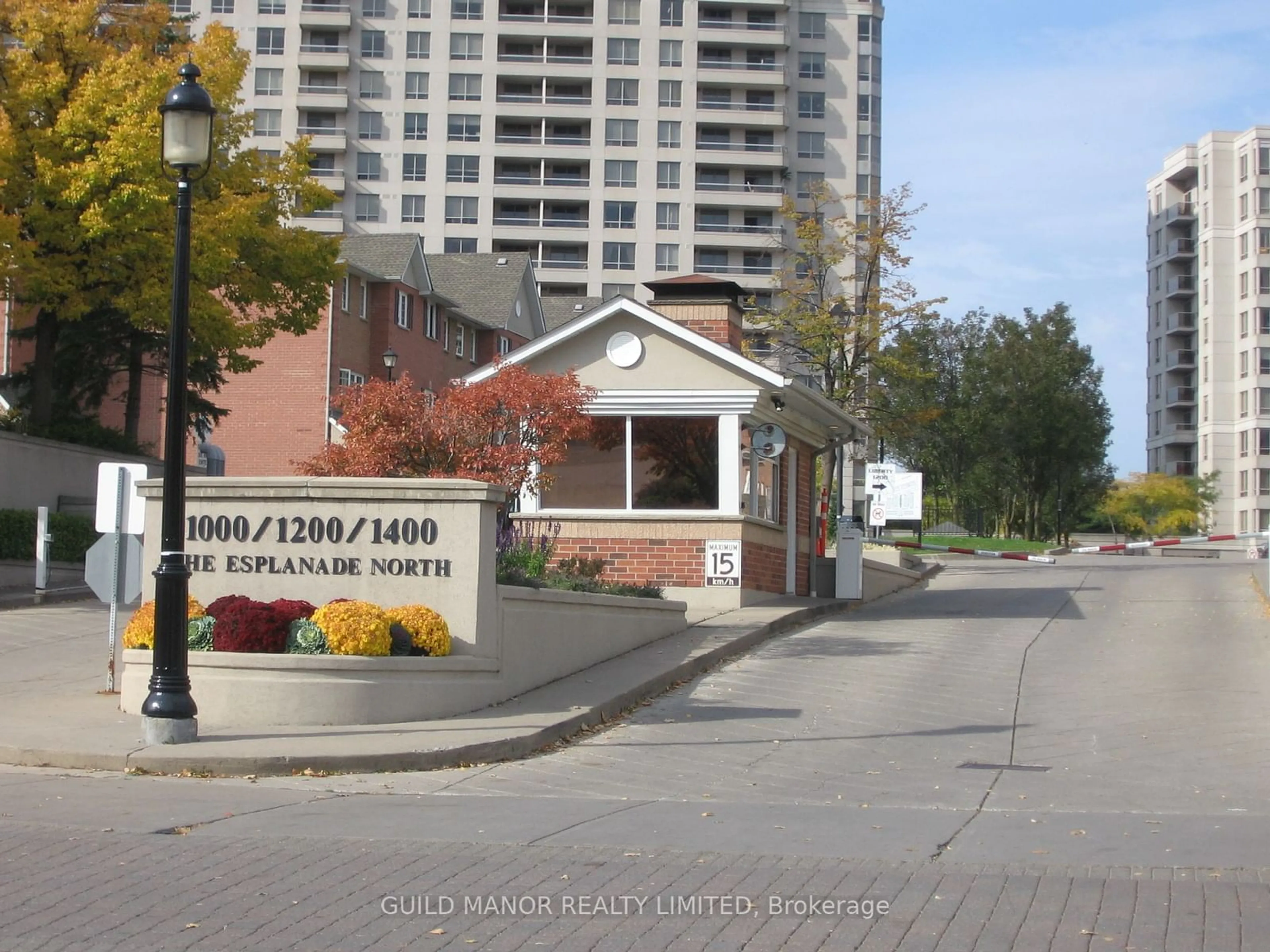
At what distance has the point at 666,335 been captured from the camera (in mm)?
21703

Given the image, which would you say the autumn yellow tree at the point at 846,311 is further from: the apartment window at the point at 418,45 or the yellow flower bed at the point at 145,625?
the apartment window at the point at 418,45

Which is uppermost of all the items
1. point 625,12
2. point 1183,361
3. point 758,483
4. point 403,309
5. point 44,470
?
point 625,12

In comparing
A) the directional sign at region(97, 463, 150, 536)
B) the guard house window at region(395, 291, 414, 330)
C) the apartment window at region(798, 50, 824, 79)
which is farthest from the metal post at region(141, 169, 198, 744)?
the apartment window at region(798, 50, 824, 79)

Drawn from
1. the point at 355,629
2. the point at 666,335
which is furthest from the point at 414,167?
the point at 355,629

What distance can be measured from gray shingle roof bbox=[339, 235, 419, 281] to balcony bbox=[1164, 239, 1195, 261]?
65.7 meters

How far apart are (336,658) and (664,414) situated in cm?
984

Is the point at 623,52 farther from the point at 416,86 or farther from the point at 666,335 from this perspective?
the point at 666,335

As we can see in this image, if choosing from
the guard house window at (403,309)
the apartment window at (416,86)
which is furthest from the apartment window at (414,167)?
the guard house window at (403,309)

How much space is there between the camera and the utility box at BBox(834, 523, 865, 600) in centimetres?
2558

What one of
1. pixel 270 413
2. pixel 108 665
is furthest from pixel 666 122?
pixel 108 665

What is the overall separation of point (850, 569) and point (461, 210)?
210ft

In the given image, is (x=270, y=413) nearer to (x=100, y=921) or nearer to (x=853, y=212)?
(x=100, y=921)

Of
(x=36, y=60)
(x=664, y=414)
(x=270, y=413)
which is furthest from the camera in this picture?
(x=270, y=413)

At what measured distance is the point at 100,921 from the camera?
6402 mm
